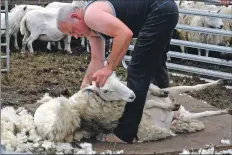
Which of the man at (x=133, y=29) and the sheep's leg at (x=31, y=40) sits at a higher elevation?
the man at (x=133, y=29)

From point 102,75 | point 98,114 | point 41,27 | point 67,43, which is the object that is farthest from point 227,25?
point 102,75

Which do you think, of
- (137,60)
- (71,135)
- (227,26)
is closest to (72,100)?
(71,135)

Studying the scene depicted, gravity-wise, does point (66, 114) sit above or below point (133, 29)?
below

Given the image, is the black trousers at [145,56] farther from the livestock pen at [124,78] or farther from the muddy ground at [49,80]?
the muddy ground at [49,80]

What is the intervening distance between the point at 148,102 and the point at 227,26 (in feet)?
19.4

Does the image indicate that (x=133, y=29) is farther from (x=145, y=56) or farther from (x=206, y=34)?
(x=206, y=34)

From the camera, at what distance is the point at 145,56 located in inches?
168

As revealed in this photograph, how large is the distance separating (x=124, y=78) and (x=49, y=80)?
1351 mm

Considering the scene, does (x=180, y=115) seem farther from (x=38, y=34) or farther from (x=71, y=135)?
(x=38, y=34)

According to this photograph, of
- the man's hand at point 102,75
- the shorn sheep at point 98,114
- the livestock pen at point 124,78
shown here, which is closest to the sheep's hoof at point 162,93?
the shorn sheep at point 98,114

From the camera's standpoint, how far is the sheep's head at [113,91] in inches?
166

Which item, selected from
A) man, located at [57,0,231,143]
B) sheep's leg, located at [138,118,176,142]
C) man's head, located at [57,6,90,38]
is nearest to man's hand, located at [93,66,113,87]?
man, located at [57,0,231,143]

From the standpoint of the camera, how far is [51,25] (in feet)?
36.8

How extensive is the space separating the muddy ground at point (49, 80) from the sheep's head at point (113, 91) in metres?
2.05
